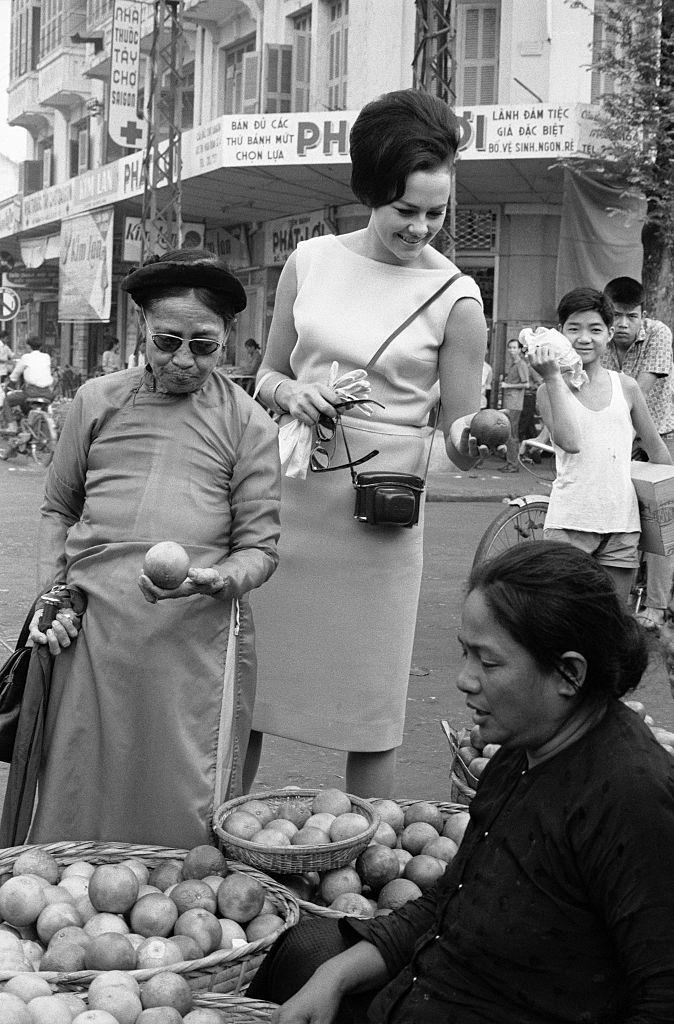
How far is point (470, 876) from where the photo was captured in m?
2.12

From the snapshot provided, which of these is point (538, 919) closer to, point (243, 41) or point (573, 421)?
point (573, 421)

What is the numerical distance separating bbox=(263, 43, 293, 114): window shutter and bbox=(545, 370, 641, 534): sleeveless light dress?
19032mm

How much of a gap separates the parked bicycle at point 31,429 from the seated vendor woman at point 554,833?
52.3 feet

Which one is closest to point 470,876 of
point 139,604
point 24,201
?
point 139,604

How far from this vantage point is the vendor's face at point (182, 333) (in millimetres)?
2912

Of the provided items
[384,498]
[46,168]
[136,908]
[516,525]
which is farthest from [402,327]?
[46,168]

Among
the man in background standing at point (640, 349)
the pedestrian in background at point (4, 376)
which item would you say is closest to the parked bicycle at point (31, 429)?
the pedestrian in background at point (4, 376)

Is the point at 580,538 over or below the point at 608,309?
below

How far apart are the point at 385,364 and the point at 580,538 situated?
2642 mm

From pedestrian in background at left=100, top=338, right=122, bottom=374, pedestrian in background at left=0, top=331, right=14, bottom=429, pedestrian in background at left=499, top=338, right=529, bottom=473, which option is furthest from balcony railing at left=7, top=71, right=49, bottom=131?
pedestrian in background at left=499, top=338, right=529, bottom=473

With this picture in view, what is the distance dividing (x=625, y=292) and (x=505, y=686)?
5.34 meters

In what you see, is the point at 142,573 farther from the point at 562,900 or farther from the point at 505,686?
the point at 562,900

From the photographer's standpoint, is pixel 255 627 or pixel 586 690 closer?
pixel 586 690

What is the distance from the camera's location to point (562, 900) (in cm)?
196
